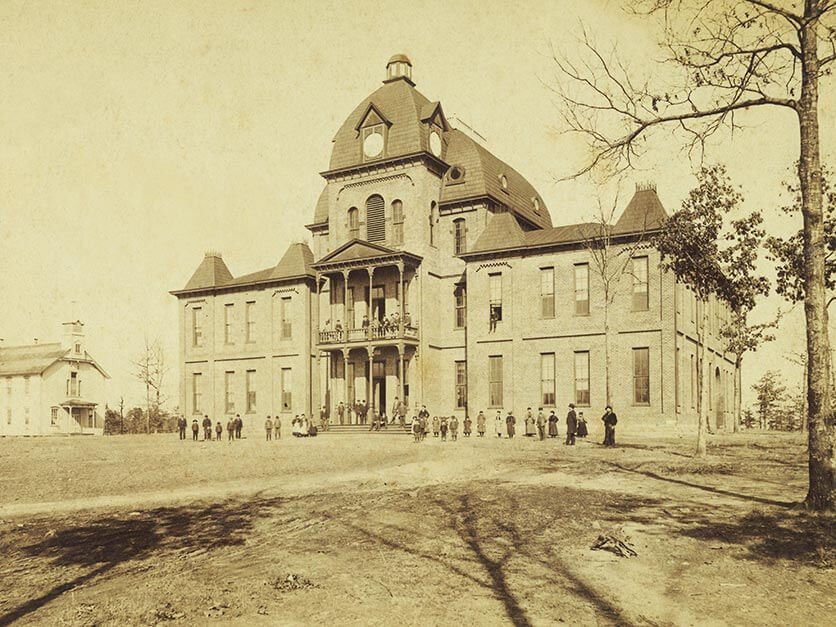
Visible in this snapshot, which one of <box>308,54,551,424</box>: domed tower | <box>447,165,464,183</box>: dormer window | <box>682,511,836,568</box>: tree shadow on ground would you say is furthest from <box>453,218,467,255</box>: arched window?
<box>682,511,836,568</box>: tree shadow on ground

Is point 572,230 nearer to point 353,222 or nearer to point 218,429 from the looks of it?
point 353,222

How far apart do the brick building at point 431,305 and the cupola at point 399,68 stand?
0.08 meters

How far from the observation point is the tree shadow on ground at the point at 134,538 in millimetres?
9820

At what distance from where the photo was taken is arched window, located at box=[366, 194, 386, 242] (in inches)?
1703

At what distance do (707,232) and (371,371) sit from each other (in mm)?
21703

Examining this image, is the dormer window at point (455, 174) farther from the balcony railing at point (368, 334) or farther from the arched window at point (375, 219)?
the balcony railing at point (368, 334)

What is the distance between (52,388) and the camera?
226ft

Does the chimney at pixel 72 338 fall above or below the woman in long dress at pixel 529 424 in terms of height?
above

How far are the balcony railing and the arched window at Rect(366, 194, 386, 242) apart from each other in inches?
216

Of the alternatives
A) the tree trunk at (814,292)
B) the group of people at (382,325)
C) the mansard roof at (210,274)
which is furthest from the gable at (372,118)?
the tree trunk at (814,292)

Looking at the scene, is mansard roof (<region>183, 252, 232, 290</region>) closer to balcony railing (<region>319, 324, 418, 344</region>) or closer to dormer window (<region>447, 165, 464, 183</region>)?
balcony railing (<region>319, 324, 418, 344</region>)

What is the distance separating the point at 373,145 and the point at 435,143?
3470 mm

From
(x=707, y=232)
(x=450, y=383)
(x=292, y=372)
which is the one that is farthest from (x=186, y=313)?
(x=707, y=232)

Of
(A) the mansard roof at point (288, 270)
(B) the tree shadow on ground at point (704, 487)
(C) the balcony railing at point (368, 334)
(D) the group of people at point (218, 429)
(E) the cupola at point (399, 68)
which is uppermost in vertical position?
(E) the cupola at point (399, 68)
